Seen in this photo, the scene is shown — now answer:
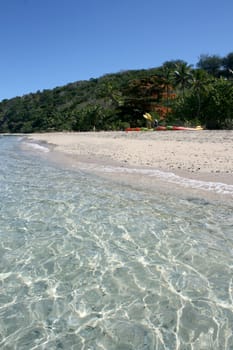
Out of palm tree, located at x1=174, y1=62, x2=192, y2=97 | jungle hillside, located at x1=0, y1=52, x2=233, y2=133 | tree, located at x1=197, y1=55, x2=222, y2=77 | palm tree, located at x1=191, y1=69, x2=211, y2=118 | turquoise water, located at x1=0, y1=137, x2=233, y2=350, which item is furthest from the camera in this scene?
tree, located at x1=197, y1=55, x2=222, y2=77

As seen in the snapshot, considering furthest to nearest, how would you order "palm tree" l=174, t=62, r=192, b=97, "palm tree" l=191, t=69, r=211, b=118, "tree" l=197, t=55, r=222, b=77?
"tree" l=197, t=55, r=222, b=77
"palm tree" l=174, t=62, r=192, b=97
"palm tree" l=191, t=69, r=211, b=118

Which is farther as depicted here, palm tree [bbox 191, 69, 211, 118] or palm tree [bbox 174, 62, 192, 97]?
palm tree [bbox 174, 62, 192, 97]

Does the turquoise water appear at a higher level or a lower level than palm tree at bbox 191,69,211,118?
lower

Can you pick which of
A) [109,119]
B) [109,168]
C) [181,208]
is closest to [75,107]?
[109,119]

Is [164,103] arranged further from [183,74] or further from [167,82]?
[183,74]

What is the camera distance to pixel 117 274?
5102 millimetres

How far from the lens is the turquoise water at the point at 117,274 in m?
3.71

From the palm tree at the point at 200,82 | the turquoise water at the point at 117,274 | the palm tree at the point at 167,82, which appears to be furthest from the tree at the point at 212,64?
the turquoise water at the point at 117,274

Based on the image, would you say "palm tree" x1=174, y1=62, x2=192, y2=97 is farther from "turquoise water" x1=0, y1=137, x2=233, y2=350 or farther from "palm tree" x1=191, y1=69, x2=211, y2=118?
"turquoise water" x1=0, y1=137, x2=233, y2=350

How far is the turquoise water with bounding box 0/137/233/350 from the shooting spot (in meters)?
3.71

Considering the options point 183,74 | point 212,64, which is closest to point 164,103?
point 183,74

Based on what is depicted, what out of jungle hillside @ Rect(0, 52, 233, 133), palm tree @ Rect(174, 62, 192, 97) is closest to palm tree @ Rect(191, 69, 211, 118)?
jungle hillside @ Rect(0, 52, 233, 133)

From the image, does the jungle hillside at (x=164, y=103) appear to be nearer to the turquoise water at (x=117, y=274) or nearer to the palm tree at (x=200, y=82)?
the palm tree at (x=200, y=82)

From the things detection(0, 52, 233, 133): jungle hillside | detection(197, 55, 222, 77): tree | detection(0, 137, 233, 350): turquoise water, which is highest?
detection(197, 55, 222, 77): tree
